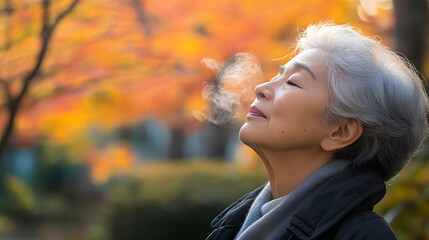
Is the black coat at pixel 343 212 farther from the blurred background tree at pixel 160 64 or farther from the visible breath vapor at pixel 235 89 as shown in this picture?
the blurred background tree at pixel 160 64

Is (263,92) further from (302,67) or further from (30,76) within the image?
(30,76)

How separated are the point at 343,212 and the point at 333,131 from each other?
0.80ft

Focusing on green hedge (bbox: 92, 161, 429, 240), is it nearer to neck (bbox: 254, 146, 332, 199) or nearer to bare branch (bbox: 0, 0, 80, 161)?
bare branch (bbox: 0, 0, 80, 161)

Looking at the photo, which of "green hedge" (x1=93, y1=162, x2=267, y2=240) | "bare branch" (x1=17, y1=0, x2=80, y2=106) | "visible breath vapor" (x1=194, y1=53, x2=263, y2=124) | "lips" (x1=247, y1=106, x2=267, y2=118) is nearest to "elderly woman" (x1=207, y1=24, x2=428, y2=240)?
"lips" (x1=247, y1=106, x2=267, y2=118)

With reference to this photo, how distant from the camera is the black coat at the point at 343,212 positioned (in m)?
1.54

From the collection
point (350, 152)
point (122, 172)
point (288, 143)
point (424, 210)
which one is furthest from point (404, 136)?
point (122, 172)

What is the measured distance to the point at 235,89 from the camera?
2.12 metres

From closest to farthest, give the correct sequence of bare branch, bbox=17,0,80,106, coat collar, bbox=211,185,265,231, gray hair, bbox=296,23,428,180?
gray hair, bbox=296,23,428,180 < coat collar, bbox=211,185,265,231 < bare branch, bbox=17,0,80,106

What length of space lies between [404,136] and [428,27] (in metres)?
2.41

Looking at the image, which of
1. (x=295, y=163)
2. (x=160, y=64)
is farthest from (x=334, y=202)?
(x=160, y=64)

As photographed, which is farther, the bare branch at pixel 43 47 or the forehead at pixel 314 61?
the bare branch at pixel 43 47

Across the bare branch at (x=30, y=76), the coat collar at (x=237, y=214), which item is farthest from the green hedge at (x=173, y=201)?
the coat collar at (x=237, y=214)

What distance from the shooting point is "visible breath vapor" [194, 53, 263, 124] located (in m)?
2.11

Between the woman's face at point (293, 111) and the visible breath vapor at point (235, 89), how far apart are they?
37 centimetres
